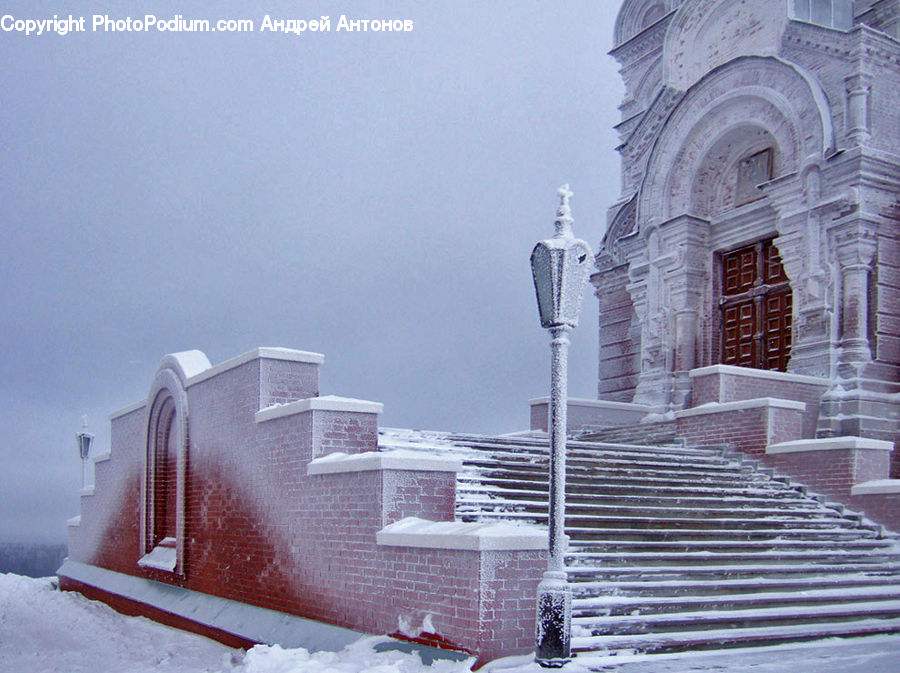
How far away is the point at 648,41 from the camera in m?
22.9

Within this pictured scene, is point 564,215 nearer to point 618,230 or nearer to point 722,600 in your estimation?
point 722,600

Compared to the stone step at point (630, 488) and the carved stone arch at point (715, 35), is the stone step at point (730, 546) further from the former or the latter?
the carved stone arch at point (715, 35)

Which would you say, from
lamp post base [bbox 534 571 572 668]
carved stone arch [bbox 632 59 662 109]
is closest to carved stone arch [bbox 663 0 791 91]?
carved stone arch [bbox 632 59 662 109]

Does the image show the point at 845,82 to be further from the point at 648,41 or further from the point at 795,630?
the point at 795,630

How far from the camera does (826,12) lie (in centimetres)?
1747

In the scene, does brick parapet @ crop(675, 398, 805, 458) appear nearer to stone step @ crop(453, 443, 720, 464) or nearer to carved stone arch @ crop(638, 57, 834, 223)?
stone step @ crop(453, 443, 720, 464)

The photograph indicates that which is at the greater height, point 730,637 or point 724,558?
point 724,558

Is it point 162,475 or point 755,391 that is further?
point 162,475

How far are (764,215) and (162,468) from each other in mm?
11635

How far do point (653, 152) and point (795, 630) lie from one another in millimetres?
13092

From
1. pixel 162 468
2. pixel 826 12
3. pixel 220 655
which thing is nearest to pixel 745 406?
pixel 220 655

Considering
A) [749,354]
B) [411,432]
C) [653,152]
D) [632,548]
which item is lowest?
[632,548]

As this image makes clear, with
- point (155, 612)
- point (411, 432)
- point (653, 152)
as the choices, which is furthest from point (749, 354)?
point (155, 612)

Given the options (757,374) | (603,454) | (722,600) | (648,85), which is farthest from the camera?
(648,85)
